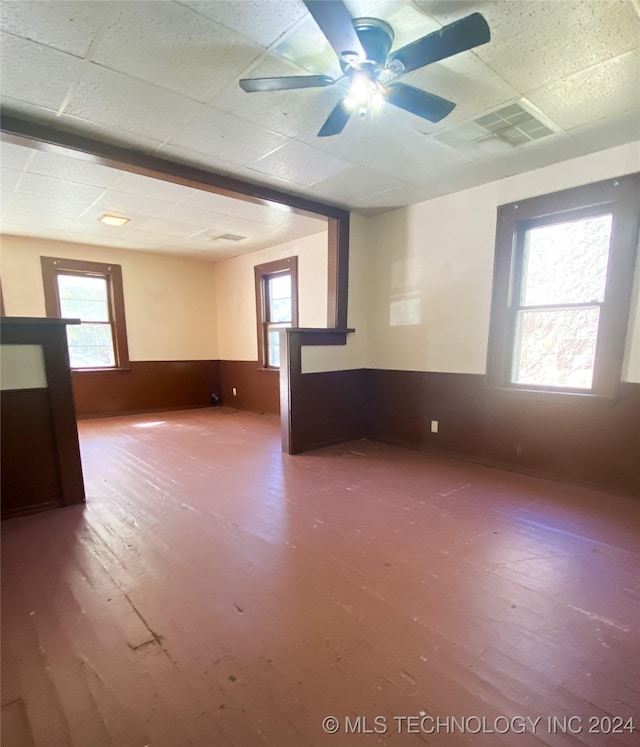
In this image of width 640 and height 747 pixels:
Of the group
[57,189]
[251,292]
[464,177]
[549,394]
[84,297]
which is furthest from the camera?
[251,292]

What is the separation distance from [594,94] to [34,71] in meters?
3.23

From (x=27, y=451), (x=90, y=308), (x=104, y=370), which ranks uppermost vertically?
(x=90, y=308)

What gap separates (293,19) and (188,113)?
3.43ft

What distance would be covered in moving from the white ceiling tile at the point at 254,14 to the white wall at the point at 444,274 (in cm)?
248

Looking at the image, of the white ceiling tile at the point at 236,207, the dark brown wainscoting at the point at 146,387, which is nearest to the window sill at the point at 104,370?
the dark brown wainscoting at the point at 146,387

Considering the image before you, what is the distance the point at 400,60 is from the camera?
1702mm

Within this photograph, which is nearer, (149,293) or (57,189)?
(57,189)

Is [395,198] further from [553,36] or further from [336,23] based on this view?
[336,23]

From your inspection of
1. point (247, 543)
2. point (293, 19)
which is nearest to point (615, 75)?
point (293, 19)

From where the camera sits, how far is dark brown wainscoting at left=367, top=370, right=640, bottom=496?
290 centimetres

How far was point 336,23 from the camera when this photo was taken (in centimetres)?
152

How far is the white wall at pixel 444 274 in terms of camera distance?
3107 millimetres

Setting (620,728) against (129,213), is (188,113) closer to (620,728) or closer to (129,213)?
(129,213)

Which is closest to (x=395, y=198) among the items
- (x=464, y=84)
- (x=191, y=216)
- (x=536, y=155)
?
(x=536, y=155)
